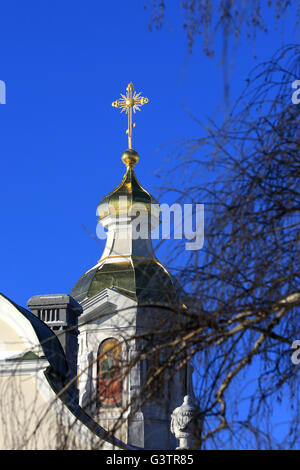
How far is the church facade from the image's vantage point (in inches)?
196

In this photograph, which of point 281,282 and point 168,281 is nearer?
point 281,282

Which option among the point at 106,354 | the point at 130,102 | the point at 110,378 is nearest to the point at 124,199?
the point at 130,102

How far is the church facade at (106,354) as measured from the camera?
4.97 m

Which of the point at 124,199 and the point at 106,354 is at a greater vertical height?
the point at 124,199

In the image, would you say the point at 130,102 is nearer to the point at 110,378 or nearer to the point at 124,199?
the point at 124,199

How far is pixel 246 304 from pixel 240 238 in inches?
13.5

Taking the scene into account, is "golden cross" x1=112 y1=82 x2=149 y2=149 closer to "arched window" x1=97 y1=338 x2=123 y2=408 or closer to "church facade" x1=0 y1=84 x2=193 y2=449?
"church facade" x1=0 y1=84 x2=193 y2=449

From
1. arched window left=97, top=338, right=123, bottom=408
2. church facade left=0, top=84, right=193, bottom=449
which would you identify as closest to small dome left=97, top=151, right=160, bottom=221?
church facade left=0, top=84, right=193, bottom=449

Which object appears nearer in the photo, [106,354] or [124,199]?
[106,354]

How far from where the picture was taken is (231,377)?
4824 millimetres

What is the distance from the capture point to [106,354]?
17.2 feet

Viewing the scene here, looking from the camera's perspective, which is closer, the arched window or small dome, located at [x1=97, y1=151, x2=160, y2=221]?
the arched window
